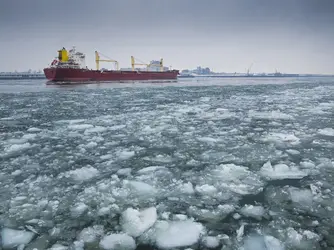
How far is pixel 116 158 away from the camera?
333 cm

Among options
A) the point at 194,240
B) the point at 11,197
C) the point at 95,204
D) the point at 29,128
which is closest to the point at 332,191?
the point at 194,240

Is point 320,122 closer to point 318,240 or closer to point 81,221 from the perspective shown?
point 318,240

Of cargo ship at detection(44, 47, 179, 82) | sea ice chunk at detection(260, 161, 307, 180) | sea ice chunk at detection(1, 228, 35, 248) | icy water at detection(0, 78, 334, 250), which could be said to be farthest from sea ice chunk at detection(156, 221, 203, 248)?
cargo ship at detection(44, 47, 179, 82)

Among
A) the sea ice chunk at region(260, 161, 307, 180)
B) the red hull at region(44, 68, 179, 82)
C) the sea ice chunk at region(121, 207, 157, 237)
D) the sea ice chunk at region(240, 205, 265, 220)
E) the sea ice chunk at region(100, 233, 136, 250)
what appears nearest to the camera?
the sea ice chunk at region(100, 233, 136, 250)

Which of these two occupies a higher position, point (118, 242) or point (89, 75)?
point (89, 75)

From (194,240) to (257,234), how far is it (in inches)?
18.3

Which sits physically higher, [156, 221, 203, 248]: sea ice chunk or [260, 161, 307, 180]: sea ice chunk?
[260, 161, 307, 180]: sea ice chunk

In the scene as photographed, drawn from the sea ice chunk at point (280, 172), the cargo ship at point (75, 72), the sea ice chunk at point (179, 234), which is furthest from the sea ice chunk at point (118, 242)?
the cargo ship at point (75, 72)

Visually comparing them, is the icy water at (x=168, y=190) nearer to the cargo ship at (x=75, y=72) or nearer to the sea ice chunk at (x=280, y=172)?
the sea ice chunk at (x=280, y=172)

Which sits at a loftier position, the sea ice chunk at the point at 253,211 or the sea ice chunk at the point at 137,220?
the sea ice chunk at the point at 253,211

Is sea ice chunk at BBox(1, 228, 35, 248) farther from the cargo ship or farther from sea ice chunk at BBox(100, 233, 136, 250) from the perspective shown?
the cargo ship

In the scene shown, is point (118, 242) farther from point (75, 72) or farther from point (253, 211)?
point (75, 72)

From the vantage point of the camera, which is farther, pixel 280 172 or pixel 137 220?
pixel 280 172

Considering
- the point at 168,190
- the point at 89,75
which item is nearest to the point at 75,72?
the point at 89,75
